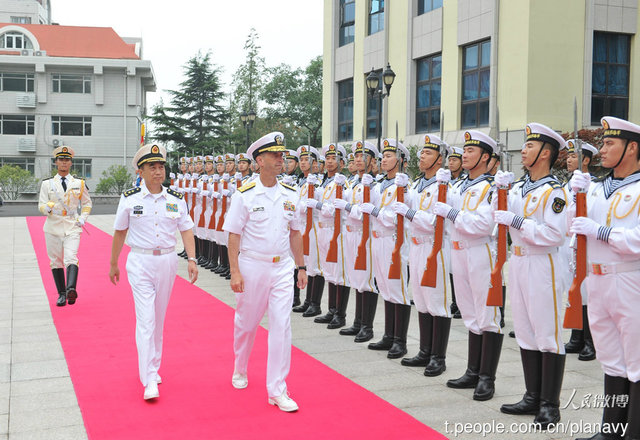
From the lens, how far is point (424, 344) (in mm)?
6633

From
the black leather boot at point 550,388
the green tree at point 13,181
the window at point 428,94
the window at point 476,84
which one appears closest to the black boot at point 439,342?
→ the black leather boot at point 550,388

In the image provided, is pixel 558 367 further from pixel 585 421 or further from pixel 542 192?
pixel 542 192

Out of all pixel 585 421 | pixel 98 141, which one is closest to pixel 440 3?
pixel 585 421

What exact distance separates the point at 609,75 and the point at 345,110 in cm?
1323

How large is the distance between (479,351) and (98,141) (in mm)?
48627

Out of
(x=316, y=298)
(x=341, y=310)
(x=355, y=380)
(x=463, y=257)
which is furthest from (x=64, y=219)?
(x=463, y=257)

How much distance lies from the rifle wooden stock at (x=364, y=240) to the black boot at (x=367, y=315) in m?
0.40

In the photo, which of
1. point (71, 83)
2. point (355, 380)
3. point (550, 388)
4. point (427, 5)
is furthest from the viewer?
point (71, 83)

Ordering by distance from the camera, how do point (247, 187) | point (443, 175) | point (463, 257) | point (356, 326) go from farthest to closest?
1. point (356, 326)
2. point (443, 175)
3. point (463, 257)
4. point (247, 187)

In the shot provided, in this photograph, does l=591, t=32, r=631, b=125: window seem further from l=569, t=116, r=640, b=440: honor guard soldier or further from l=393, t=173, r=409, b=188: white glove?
l=569, t=116, r=640, b=440: honor guard soldier

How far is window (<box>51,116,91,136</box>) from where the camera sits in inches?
1978

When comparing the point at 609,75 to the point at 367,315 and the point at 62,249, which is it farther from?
the point at 62,249

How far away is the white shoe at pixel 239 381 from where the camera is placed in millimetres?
5832

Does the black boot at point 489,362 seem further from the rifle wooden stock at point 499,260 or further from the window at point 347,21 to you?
the window at point 347,21
